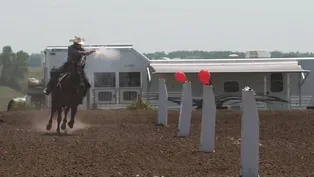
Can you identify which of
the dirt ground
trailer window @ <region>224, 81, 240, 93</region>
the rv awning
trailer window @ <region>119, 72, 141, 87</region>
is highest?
the rv awning

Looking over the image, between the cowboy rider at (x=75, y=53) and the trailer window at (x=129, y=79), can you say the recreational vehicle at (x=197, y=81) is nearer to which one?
the trailer window at (x=129, y=79)

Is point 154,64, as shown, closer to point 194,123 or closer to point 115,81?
point 115,81

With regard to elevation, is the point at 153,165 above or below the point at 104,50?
below

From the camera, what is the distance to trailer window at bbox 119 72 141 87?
34.5 meters

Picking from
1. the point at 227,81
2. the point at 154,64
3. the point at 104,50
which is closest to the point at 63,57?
the point at 104,50

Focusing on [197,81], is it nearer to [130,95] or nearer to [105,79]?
[130,95]

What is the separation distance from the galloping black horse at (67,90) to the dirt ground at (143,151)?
670mm

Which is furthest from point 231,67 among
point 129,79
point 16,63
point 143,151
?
point 16,63

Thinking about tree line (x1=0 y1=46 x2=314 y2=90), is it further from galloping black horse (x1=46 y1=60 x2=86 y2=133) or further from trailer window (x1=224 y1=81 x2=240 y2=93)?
galloping black horse (x1=46 y1=60 x2=86 y2=133)

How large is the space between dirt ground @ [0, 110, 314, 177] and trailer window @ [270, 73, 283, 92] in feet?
43.4

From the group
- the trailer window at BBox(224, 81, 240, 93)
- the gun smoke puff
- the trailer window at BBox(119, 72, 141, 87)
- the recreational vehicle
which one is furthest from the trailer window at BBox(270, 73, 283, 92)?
the gun smoke puff

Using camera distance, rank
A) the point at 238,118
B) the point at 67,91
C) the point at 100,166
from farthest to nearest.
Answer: the point at 238,118 < the point at 67,91 < the point at 100,166

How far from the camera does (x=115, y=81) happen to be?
34.5 meters

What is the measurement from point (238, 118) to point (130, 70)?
12.9 metres
